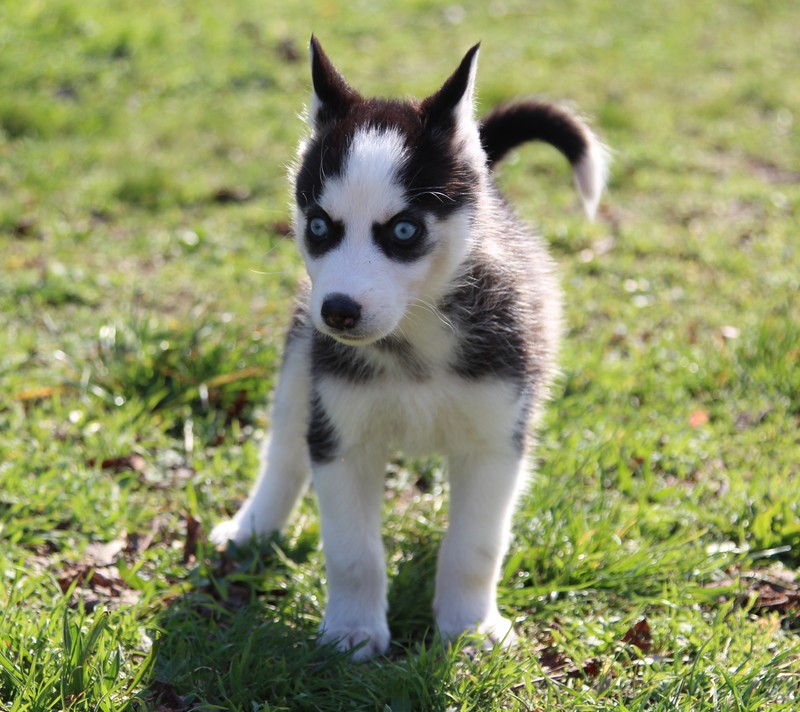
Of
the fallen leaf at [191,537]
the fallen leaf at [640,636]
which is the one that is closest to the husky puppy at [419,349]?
the fallen leaf at [640,636]

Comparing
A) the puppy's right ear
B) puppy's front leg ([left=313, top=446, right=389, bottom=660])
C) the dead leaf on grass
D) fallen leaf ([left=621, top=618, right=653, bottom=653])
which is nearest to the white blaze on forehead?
the puppy's right ear

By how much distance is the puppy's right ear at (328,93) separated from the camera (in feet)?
9.96

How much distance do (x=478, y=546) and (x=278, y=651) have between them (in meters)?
0.70

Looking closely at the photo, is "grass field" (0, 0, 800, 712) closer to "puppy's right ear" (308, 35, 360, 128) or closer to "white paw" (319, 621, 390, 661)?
"white paw" (319, 621, 390, 661)

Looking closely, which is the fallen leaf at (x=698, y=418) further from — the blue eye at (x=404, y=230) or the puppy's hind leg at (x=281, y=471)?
the blue eye at (x=404, y=230)

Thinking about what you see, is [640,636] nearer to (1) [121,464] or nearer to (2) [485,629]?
(2) [485,629]

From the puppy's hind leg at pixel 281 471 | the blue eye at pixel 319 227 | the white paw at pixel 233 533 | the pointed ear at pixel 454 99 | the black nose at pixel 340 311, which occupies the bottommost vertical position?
the white paw at pixel 233 533

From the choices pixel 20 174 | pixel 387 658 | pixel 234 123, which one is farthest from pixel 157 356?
pixel 234 123

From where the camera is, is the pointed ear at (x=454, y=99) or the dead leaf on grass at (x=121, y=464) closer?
the pointed ear at (x=454, y=99)

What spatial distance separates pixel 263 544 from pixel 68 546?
27.7 inches

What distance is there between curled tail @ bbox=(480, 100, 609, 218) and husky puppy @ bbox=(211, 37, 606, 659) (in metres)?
0.50

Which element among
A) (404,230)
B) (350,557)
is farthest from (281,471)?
(404,230)

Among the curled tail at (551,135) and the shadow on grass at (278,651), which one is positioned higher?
the curled tail at (551,135)

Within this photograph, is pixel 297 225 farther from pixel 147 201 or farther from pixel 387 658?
pixel 147 201
